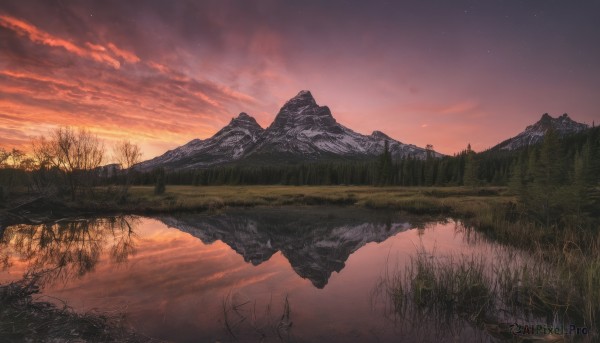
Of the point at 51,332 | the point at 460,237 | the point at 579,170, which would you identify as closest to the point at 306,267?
the point at 51,332

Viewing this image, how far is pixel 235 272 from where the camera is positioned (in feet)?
53.0

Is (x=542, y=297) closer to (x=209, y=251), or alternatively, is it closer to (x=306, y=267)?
(x=306, y=267)

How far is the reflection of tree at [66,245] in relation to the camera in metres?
16.2

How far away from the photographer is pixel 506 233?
23641 millimetres

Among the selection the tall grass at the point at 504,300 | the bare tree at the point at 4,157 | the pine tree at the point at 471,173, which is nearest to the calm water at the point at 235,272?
the tall grass at the point at 504,300

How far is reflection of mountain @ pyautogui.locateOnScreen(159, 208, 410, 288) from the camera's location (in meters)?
19.1

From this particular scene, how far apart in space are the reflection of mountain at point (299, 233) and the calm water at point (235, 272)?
0.10 m

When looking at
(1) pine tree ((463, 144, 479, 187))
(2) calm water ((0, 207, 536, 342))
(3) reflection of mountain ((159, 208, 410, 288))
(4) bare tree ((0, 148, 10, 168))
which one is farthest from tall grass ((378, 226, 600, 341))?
(1) pine tree ((463, 144, 479, 187))

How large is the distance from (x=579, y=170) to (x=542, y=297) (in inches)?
1095

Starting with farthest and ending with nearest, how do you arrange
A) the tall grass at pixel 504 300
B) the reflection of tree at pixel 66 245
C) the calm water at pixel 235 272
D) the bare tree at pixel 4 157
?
the bare tree at pixel 4 157 < the reflection of tree at pixel 66 245 < the calm water at pixel 235 272 < the tall grass at pixel 504 300

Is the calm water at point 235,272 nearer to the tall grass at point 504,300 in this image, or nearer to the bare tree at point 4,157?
the tall grass at point 504,300

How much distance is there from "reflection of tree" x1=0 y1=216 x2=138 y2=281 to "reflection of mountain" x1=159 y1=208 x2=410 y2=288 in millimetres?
5983

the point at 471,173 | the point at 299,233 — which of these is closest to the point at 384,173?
the point at 471,173

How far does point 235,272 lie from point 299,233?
41.9ft
